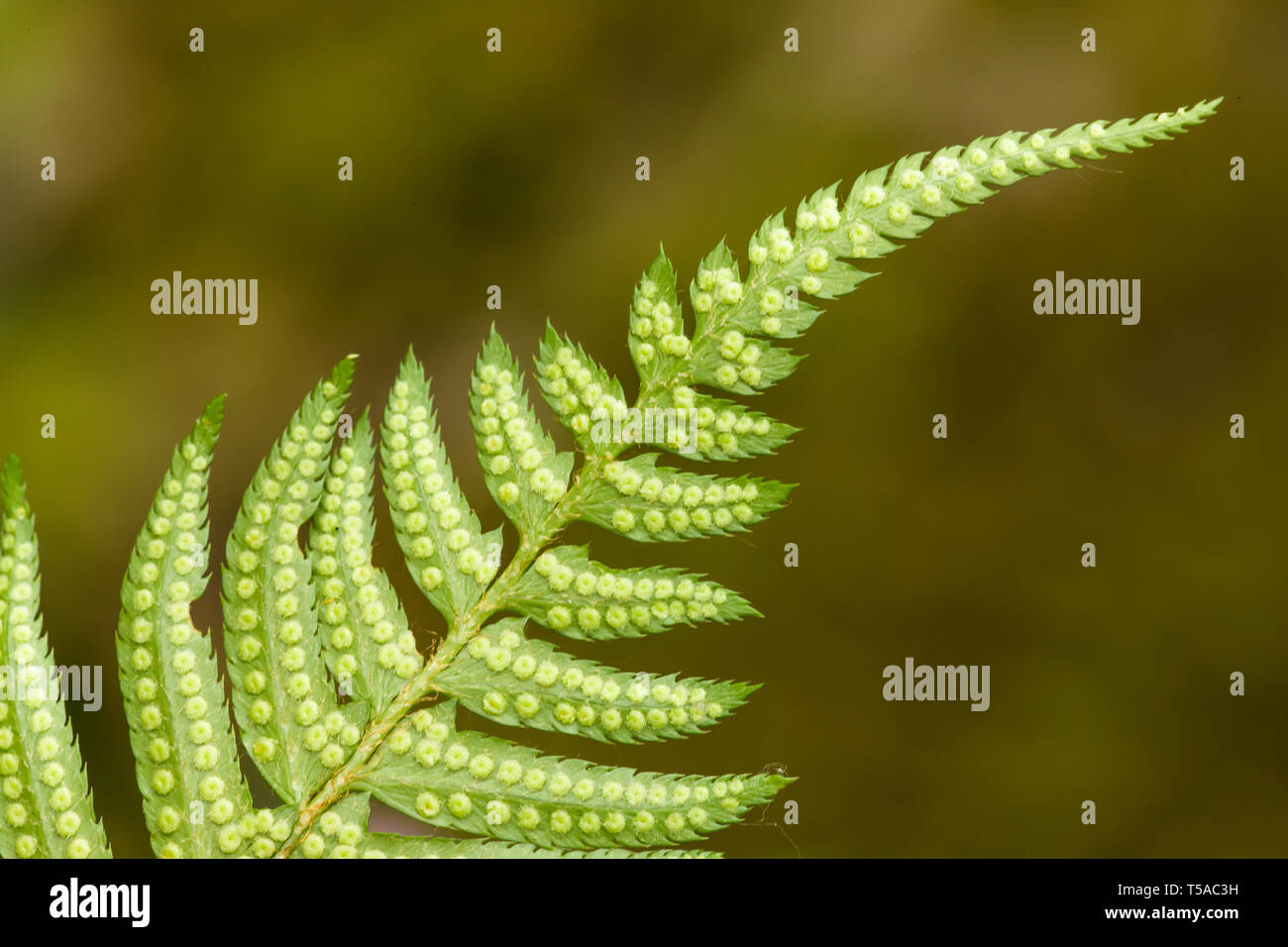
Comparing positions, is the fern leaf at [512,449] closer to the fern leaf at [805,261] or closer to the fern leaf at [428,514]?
the fern leaf at [428,514]

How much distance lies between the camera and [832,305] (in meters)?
2.59

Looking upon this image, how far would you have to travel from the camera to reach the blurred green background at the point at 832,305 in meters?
2.56

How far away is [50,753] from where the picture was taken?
5.24 ft

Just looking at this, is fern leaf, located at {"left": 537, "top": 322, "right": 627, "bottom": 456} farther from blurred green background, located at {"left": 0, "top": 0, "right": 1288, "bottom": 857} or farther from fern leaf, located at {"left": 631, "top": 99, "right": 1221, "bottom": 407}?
blurred green background, located at {"left": 0, "top": 0, "right": 1288, "bottom": 857}

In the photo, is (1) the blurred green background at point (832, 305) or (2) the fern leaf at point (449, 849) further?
(1) the blurred green background at point (832, 305)

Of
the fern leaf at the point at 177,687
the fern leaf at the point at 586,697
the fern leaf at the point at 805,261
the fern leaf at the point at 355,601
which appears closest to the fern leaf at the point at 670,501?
the fern leaf at the point at 805,261

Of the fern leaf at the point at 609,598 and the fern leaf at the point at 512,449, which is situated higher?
the fern leaf at the point at 512,449

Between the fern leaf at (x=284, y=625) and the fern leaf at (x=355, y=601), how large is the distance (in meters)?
0.03

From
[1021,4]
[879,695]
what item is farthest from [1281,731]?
[1021,4]

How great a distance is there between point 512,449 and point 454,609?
30 cm

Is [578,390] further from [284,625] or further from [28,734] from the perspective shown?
[28,734]

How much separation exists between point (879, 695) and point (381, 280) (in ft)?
5.73

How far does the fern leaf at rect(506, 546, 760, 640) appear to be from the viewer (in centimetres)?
164

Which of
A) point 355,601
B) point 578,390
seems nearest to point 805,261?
point 578,390
